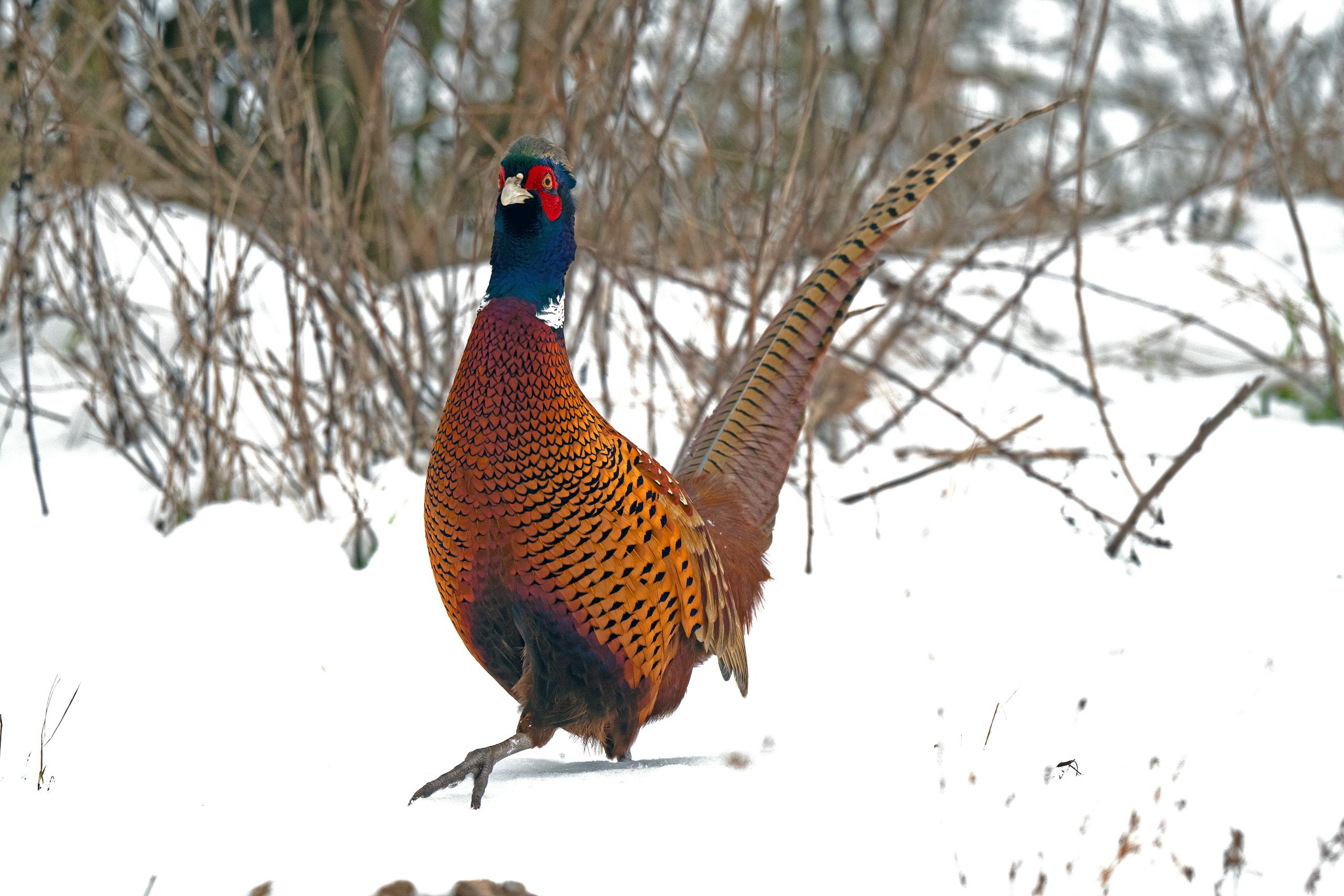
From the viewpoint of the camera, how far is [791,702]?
2.75 m

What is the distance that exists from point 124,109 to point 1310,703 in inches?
180

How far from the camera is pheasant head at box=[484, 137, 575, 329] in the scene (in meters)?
1.95

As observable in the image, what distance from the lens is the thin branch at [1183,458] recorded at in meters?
2.94

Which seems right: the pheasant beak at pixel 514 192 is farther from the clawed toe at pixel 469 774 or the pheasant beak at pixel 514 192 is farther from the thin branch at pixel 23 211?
the thin branch at pixel 23 211

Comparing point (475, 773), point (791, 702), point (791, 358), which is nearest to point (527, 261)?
point (791, 358)

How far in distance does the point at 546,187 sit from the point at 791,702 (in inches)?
55.7

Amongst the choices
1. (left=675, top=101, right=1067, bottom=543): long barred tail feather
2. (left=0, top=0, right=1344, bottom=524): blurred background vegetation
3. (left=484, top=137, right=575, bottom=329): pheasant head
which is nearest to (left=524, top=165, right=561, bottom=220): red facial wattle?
(left=484, top=137, right=575, bottom=329): pheasant head

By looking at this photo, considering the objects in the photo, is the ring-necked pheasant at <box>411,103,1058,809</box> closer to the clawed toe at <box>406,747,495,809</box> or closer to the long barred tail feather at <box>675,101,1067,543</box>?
→ the clawed toe at <box>406,747,495,809</box>

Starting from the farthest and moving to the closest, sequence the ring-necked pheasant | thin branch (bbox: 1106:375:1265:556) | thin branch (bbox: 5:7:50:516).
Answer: thin branch (bbox: 5:7:50:516)
thin branch (bbox: 1106:375:1265:556)
the ring-necked pheasant

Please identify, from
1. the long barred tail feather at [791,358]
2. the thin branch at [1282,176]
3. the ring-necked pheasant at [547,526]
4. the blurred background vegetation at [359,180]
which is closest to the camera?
the ring-necked pheasant at [547,526]

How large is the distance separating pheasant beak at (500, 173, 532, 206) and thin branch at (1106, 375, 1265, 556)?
1903 mm

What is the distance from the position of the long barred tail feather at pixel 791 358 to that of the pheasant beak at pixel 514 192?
81 cm

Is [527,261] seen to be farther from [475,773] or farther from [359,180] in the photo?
[359,180]

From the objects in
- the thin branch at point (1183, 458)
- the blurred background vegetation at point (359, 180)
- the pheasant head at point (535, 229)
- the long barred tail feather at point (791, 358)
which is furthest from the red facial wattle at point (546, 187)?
the thin branch at point (1183, 458)
